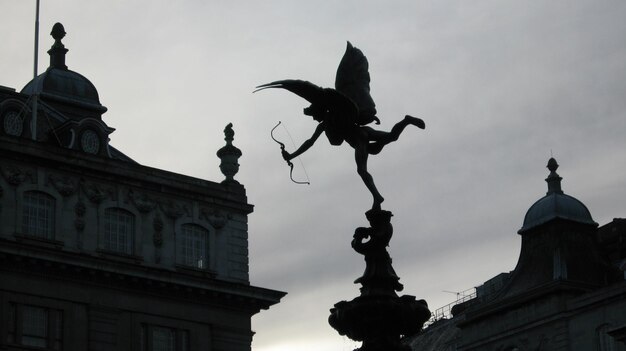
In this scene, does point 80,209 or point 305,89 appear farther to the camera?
point 80,209

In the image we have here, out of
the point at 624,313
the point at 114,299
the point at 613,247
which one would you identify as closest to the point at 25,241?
the point at 114,299

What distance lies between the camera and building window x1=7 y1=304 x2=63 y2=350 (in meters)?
55.4

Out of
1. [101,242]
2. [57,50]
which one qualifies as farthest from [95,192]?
[57,50]

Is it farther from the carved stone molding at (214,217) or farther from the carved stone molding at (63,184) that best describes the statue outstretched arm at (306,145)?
the carved stone molding at (214,217)

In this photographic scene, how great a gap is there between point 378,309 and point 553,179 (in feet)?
197

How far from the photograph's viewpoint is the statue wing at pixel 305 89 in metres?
20.1

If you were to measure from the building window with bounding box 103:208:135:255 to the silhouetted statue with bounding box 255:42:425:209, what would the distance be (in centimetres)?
3917

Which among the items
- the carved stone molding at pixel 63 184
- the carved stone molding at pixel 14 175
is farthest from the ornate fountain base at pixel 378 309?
the carved stone molding at pixel 63 184

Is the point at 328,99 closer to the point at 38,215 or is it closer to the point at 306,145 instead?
the point at 306,145

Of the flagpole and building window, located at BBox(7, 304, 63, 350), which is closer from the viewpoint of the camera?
building window, located at BBox(7, 304, 63, 350)

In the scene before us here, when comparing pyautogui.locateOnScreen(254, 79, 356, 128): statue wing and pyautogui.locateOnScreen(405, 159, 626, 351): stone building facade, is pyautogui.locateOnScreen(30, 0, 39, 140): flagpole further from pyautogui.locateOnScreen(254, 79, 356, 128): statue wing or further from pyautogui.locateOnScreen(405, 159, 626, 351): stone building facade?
pyautogui.locateOnScreen(254, 79, 356, 128): statue wing

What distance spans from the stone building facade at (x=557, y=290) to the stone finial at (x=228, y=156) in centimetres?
1820

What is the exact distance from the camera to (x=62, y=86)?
63812mm

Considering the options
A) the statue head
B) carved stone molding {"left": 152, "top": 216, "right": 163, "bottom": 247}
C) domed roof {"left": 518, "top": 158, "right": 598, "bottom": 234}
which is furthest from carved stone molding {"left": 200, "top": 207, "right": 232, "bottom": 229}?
the statue head
